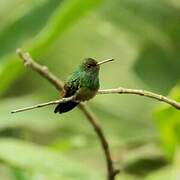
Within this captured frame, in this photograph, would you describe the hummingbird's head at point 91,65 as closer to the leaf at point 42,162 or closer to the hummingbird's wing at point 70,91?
the hummingbird's wing at point 70,91

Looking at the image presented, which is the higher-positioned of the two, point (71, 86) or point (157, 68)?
point (157, 68)

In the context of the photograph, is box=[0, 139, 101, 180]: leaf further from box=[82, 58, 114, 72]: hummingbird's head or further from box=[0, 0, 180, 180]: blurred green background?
box=[82, 58, 114, 72]: hummingbird's head

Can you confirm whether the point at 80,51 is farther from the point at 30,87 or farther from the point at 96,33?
the point at 30,87

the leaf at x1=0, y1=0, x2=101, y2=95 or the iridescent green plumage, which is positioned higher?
the leaf at x1=0, y1=0, x2=101, y2=95

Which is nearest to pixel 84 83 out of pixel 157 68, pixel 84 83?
pixel 84 83

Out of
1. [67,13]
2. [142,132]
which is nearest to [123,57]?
[142,132]

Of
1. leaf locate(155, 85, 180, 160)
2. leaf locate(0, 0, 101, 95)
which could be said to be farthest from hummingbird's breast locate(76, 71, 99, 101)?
leaf locate(0, 0, 101, 95)

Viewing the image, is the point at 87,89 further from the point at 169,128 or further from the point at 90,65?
the point at 169,128
